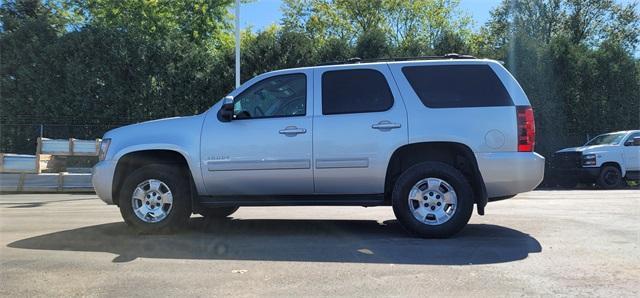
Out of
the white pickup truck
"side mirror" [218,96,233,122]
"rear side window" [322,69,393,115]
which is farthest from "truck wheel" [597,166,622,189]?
"side mirror" [218,96,233,122]

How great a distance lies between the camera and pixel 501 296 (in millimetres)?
4324

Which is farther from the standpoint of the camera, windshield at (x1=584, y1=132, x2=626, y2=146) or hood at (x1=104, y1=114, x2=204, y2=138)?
windshield at (x1=584, y1=132, x2=626, y2=146)

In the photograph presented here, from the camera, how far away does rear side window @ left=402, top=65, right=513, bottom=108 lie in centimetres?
646

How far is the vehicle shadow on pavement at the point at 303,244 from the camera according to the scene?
18.4 ft

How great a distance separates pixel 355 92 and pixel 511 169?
6.58 ft

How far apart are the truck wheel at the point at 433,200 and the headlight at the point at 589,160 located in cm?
1163

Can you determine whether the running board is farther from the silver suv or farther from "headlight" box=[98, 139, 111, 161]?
"headlight" box=[98, 139, 111, 161]

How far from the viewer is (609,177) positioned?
16.3 m

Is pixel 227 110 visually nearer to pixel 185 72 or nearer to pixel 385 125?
pixel 385 125

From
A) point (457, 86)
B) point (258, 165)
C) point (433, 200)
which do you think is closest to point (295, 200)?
A: point (258, 165)

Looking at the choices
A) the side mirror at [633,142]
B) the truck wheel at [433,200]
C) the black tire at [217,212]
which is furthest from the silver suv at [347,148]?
the side mirror at [633,142]

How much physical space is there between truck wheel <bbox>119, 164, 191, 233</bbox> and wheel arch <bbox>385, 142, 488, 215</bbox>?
2.52 m

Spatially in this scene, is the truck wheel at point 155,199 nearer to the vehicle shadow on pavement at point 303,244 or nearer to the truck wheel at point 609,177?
the vehicle shadow on pavement at point 303,244

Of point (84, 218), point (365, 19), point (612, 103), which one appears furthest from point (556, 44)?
point (84, 218)
